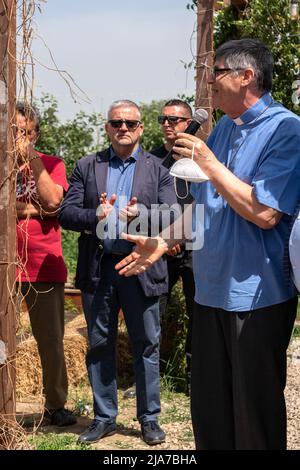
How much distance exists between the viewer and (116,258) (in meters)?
5.23

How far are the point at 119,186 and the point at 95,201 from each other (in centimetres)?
18

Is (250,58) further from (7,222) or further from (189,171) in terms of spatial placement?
(7,222)

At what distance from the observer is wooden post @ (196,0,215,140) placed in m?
6.05

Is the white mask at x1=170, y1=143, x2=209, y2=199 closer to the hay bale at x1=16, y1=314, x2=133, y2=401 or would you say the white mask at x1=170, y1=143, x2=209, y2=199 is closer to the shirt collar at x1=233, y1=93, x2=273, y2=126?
the shirt collar at x1=233, y1=93, x2=273, y2=126

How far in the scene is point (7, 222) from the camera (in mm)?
4000

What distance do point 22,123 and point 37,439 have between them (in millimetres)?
1911

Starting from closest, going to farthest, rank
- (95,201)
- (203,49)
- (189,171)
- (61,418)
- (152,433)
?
(189,171)
(152,433)
(95,201)
(61,418)
(203,49)

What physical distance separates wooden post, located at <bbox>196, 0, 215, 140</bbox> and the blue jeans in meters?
1.46

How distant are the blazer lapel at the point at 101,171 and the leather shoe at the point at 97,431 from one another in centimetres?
143

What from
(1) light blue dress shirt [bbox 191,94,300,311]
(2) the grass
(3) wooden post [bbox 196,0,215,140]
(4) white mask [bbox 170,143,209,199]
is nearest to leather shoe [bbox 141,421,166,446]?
(2) the grass

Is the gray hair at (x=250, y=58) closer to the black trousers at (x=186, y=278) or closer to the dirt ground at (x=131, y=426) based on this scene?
the dirt ground at (x=131, y=426)

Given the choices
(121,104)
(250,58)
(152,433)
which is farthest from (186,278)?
(250,58)

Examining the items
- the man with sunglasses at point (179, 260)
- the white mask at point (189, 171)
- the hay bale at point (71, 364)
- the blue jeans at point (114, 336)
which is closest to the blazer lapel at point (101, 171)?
the blue jeans at point (114, 336)
